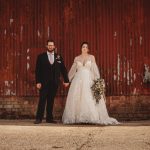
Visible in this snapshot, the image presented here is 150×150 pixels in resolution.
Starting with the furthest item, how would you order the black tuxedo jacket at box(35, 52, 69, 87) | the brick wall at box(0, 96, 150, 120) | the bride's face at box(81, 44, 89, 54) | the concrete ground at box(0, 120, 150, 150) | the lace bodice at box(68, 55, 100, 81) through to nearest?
the brick wall at box(0, 96, 150, 120) < the lace bodice at box(68, 55, 100, 81) < the bride's face at box(81, 44, 89, 54) < the black tuxedo jacket at box(35, 52, 69, 87) < the concrete ground at box(0, 120, 150, 150)

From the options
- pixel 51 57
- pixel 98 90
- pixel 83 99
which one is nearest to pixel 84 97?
pixel 83 99

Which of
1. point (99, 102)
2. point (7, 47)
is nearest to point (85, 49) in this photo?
point (99, 102)

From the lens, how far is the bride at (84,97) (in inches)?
469

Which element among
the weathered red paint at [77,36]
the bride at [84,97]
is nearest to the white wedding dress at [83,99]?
the bride at [84,97]

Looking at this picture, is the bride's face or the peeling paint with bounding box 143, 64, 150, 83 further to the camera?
the peeling paint with bounding box 143, 64, 150, 83

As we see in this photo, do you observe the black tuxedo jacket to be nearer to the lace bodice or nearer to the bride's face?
the lace bodice

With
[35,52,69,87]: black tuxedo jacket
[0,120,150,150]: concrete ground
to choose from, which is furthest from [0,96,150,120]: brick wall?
[0,120,150,150]: concrete ground

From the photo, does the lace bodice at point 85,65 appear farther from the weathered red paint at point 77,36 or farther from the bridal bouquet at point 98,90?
the weathered red paint at point 77,36

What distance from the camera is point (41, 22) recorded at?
13.7 m

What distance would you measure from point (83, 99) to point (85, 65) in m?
0.91

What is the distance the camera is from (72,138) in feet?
28.3

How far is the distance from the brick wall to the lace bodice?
3.62ft

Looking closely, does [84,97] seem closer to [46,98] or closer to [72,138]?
[46,98]

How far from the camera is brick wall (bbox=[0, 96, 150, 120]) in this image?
13.6 metres
